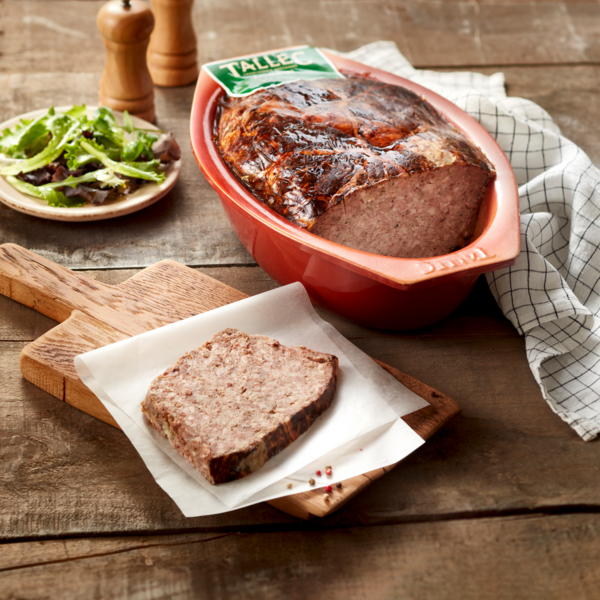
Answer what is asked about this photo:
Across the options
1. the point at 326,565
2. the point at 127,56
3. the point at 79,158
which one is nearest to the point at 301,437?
the point at 326,565

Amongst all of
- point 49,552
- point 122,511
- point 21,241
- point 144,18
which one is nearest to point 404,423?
point 122,511

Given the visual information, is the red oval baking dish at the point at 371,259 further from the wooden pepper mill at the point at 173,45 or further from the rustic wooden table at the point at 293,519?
the wooden pepper mill at the point at 173,45

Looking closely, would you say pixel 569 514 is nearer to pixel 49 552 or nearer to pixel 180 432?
pixel 180 432

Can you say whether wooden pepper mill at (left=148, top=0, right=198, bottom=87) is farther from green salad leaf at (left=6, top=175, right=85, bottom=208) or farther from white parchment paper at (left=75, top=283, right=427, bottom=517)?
white parchment paper at (left=75, top=283, right=427, bottom=517)

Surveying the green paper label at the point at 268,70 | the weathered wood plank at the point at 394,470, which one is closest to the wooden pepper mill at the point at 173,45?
the green paper label at the point at 268,70

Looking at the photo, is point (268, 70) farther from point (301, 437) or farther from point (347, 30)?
point (347, 30)

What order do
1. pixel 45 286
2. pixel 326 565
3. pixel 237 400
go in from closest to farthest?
pixel 326 565
pixel 237 400
pixel 45 286
